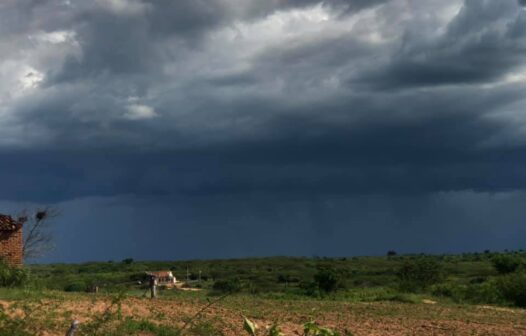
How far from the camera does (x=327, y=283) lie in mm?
37250

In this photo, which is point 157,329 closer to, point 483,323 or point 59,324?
point 59,324

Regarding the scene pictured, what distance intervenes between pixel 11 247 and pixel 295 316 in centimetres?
1415

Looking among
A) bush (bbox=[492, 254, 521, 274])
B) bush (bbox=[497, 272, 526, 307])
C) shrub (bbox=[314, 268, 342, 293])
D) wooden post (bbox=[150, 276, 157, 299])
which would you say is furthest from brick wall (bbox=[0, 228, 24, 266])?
bush (bbox=[492, 254, 521, 274])

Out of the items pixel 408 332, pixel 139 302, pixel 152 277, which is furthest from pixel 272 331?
pixel 152 277

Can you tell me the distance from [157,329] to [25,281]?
12.3m

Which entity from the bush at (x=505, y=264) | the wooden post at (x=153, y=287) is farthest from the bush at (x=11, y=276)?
the bush at (x=505, y=264)

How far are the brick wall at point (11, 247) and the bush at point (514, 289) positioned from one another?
69.0 ft

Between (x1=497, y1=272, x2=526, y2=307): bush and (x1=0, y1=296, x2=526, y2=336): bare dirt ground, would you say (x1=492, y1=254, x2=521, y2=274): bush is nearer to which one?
(x1=497, y1=272, x2=526, y2=307): bush

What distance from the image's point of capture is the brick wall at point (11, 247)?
27625mm

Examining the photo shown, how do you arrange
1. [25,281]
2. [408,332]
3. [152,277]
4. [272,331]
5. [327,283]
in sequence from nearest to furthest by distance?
[272,331], [408,332], [152,277], [25,281], [327,283]

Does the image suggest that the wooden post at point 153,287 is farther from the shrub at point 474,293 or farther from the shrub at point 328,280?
the shrub at point 328,280

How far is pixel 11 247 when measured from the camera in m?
28.0

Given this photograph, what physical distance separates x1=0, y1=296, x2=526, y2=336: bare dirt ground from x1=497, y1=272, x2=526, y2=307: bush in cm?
730

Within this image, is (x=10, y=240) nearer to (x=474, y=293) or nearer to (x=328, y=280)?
(x=328, y=280)
